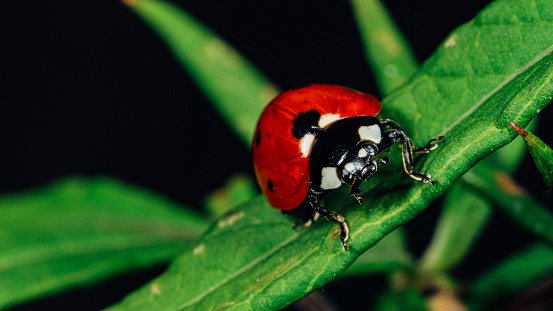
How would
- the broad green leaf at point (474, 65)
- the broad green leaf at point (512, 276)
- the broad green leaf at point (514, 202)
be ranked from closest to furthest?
the broad green leaf at point (474, 65) < the broad green leaf at point (514, 202) < the broad green leaf at point (512, 276)

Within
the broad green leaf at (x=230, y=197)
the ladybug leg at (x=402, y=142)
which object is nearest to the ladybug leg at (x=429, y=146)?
the ladybug leg at (x=402, y=142)

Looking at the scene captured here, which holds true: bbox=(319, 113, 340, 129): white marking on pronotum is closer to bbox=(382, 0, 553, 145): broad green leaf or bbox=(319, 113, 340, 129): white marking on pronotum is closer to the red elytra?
the red elytra

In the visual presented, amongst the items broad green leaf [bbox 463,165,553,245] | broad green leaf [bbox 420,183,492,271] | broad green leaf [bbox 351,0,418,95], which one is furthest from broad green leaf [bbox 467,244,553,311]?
broad green leaf [bbox 351,0,418,95]

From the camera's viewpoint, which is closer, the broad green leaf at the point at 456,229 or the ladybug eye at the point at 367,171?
the ladybug eye at the point at 367,171

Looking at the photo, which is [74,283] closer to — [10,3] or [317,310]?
[317,310]

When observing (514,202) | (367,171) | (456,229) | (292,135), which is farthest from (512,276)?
(292,135)

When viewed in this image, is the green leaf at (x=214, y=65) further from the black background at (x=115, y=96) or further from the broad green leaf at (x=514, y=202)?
Result: the black background at (x=115, y=96)

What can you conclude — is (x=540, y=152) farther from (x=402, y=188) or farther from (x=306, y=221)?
(x=306, y=221)
